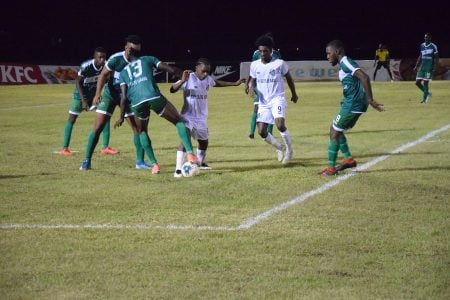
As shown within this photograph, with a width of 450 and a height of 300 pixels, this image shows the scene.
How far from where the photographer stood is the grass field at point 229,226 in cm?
547

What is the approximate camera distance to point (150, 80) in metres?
10.8

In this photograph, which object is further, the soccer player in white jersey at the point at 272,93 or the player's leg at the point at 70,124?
the player's leg at the point at 70,124

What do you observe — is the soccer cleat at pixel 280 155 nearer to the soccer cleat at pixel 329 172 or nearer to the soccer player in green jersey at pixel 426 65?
the soccer cleat at pixel 329 172

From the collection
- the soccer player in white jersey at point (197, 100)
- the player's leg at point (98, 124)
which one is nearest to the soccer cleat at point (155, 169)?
the soccer player in white jersey at point (197, 100)

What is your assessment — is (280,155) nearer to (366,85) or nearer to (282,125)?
(282,125)

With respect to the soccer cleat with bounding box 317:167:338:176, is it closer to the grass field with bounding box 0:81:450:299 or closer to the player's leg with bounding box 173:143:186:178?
the grass field with bounding box 0:81:450:299

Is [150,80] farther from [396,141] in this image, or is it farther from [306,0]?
[306,0]

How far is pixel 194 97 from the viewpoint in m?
11.3

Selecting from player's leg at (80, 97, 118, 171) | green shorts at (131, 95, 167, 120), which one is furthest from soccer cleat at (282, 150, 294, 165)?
player's leg at (80, 97, 118, 171)

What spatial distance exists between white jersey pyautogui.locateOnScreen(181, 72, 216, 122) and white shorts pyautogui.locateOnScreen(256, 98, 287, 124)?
1.16 m

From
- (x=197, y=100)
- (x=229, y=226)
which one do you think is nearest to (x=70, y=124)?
(x=197, y=100)

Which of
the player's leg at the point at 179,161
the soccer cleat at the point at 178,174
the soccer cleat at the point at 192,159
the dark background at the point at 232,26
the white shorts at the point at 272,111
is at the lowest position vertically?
the dark background at the point at 232,26

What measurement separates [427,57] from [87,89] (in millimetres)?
16165

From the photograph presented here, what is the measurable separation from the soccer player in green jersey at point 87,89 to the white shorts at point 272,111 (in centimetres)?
290
